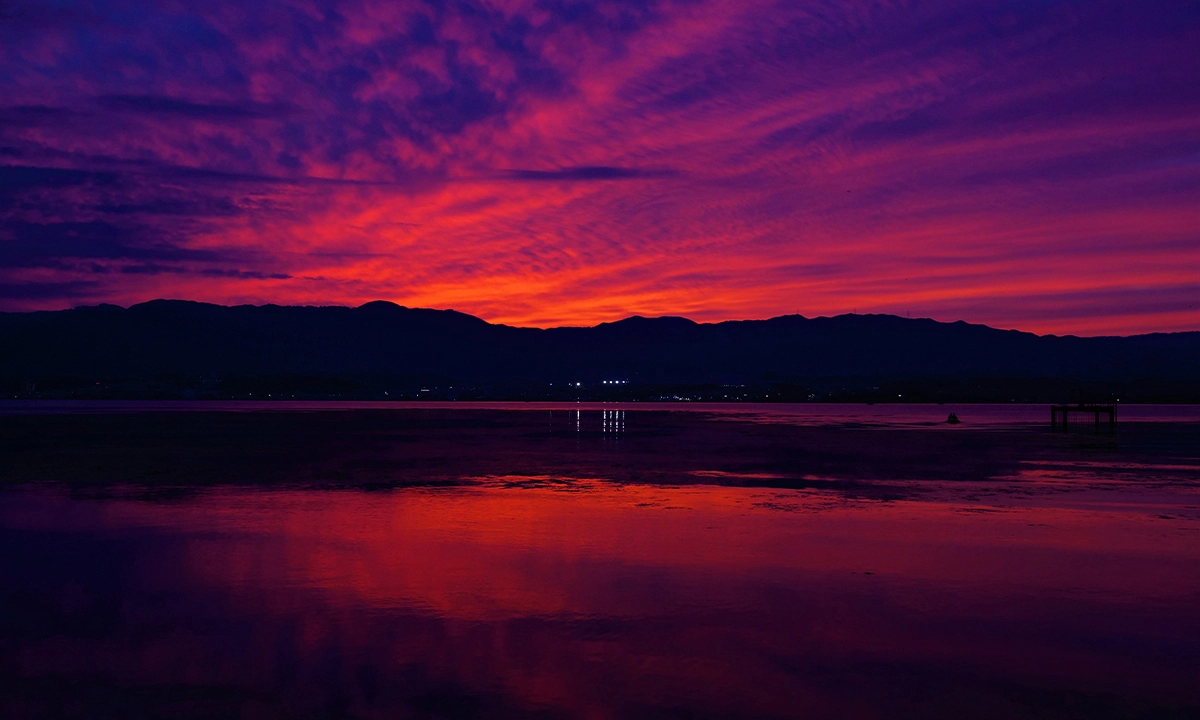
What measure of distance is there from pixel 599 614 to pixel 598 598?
3.44 ft

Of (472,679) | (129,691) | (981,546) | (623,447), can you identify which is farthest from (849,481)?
(129,691)

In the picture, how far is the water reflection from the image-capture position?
10.4 metres

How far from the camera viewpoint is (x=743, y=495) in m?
28.3

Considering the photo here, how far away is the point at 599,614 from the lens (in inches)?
546

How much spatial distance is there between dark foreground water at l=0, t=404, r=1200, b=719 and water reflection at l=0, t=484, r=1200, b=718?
Answer: 62 mm

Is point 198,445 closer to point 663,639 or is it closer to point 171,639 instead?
point 171,639

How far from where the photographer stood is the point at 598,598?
14.9 metres

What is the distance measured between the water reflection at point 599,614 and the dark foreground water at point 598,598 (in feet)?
0.20

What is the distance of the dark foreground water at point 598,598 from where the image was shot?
10.4 meters

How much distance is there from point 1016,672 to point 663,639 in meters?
4.52

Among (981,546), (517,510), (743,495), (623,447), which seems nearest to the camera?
(981,546)

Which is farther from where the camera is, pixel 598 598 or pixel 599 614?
pixel 598 598

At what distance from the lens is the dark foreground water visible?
10.4m

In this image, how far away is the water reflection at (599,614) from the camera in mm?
10352
